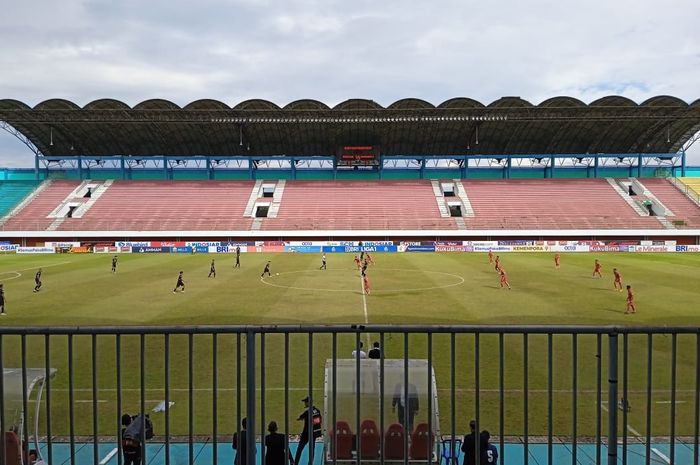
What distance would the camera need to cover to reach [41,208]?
6969cm

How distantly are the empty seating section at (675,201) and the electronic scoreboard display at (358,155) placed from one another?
40.2 m

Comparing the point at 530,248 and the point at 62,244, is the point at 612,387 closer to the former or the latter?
the point at 530,248

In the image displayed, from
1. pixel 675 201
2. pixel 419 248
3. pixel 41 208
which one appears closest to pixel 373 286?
pixel 419 248

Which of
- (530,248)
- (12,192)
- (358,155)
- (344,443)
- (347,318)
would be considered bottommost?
(347,318)

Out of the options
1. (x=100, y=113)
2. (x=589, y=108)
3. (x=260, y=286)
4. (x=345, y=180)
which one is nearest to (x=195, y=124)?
(x=100, y=113)

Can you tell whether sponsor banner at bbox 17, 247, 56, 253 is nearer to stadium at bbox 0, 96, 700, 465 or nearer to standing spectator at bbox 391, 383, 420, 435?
stadium at bbox 0, 96, 700, 465

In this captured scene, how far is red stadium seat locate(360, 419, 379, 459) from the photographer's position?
21.9 feet

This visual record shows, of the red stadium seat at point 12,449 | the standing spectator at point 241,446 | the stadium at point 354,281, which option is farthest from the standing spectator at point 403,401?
the red stadium seat at point 12,449

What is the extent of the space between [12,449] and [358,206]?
217 feet

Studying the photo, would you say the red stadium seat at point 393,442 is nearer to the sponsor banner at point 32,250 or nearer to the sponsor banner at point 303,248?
the sponsor banner at point 303,248

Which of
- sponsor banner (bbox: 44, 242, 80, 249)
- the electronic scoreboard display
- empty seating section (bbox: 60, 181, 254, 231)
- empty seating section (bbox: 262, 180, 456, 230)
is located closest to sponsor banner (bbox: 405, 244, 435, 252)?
empty seating section (bbox: 262, 180, 456, 230)

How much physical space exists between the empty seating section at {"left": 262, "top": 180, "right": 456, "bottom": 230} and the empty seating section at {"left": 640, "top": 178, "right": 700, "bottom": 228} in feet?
96.6

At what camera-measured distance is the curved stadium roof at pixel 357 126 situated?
6394 cm

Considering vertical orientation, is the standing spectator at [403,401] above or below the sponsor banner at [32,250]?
above
